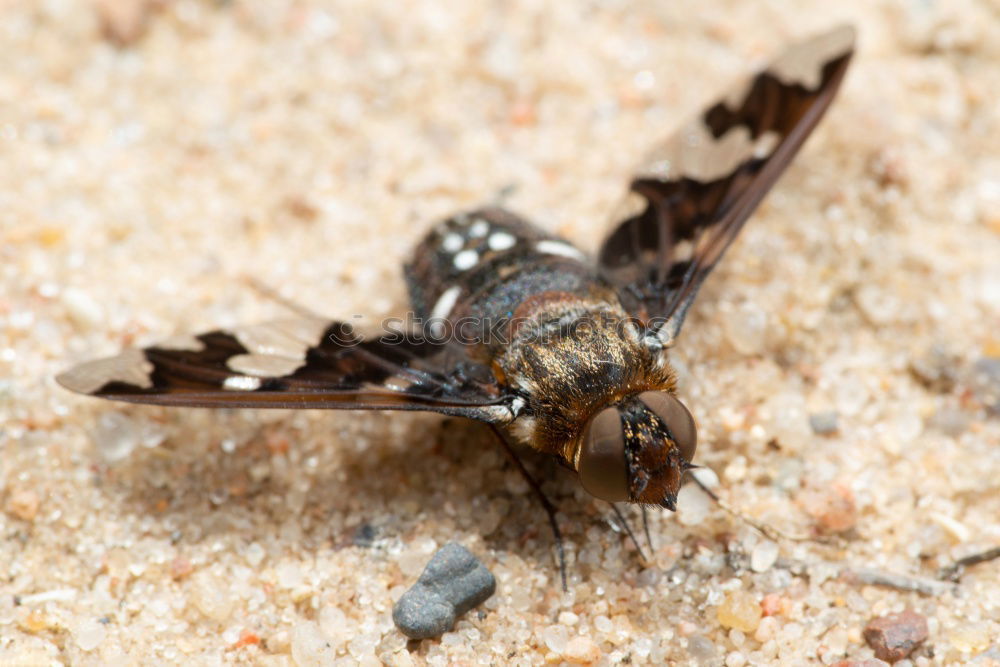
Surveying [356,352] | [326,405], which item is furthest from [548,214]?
[326,405]

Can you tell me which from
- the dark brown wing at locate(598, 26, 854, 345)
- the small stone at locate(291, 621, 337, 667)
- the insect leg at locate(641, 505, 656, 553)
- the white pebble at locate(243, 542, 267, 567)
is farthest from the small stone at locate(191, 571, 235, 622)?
the dark brown wing at locate(598, 26, 854, 345)

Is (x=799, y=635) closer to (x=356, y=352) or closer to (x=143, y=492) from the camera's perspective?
(x=356, y=352)

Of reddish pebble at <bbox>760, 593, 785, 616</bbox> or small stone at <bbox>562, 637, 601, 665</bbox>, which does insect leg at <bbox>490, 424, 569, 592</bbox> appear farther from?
reddish pebble at <bbox>760, 593, 785, 616</bbox>

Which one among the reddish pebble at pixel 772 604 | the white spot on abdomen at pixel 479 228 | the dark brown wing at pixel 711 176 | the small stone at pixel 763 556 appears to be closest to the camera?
the reddish pebble at pixel 772 604

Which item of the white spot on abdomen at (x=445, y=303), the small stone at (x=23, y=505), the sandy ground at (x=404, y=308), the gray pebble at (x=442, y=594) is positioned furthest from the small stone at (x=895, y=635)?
the small stone at (x=23, y=505)

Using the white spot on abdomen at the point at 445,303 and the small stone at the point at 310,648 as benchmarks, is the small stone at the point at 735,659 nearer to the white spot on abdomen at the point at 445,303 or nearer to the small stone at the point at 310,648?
the small stone at the point at 310,648

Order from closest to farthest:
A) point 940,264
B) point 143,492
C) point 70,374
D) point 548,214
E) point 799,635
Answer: point 799,635 → point 70,374 → point 143,492 → point 940,264 → point 548,214
